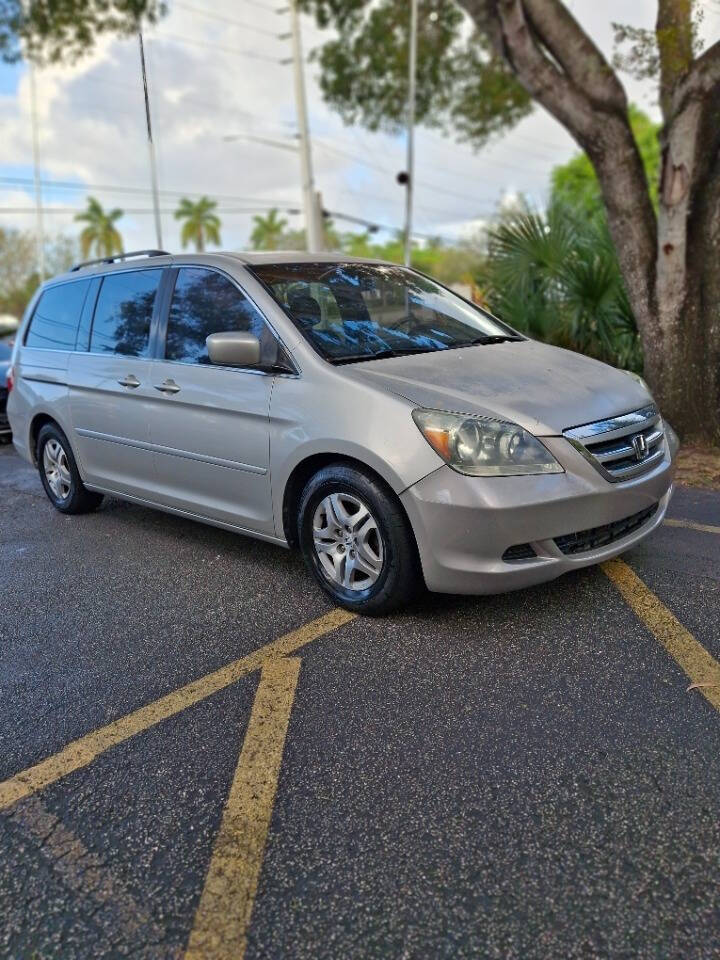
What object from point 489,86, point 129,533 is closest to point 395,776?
point 129,533

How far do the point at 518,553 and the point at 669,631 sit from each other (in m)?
0.76

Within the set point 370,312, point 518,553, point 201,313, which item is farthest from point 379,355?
point 518,553

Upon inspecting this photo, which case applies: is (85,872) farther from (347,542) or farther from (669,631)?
(669,631)

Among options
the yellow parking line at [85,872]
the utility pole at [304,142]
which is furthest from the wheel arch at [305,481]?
the utility pole at [304,142]

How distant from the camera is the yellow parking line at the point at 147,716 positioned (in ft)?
8.80

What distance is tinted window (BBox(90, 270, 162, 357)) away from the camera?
4.97 m

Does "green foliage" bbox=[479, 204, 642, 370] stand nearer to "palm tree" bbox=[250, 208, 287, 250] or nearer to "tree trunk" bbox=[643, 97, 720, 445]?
"tree trunk" bbox=[643, 97, 720, 445]

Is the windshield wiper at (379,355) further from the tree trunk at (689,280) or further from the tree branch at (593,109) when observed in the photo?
the tree branch at (593,109)

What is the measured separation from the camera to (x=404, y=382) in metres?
3.72

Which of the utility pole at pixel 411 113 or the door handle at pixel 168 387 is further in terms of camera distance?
the utility pole at pixel 411 113

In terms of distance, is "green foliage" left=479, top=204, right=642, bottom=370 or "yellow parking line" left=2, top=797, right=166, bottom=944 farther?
"green foliage" left=479, top=204, right=642, bottom=370

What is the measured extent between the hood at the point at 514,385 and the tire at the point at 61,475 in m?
2.84

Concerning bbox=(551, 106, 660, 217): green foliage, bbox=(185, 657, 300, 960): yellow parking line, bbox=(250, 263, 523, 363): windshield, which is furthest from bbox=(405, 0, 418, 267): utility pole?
bbox=(551, 106, 660, 217): green foliage

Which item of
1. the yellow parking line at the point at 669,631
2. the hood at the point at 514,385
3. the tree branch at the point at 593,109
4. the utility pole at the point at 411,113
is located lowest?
the yellow parking line at the point at 669,631
